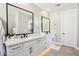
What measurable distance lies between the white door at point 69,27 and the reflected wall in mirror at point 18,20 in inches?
20.6

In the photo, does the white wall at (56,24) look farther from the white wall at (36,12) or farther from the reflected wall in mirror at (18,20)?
the reflected wall in mirror at (18,20)

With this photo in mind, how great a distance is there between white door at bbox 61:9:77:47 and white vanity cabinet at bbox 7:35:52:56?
0.85 feet

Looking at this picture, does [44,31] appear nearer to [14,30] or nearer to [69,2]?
[14,30]

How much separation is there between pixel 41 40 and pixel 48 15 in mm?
415

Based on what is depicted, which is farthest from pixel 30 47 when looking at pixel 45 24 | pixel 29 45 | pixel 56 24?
pixel 56 24

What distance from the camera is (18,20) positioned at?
1145mm

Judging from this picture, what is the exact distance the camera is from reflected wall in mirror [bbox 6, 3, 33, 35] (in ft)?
3.52

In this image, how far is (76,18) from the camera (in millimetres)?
1199

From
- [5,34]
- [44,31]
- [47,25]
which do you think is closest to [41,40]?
[44,31]

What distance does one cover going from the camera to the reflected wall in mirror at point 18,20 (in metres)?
1.07

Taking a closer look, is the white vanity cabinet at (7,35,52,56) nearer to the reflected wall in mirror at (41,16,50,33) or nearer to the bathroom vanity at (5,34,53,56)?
the bathroom vanity at (5,34,53,56)

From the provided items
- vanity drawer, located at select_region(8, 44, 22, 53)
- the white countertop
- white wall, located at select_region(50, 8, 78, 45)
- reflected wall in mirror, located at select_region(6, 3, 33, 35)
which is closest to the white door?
white wall, located at select_region(50, 8, 78, 45)

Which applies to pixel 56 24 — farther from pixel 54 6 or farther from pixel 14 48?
pixel 14 48

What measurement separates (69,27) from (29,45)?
0.69m
